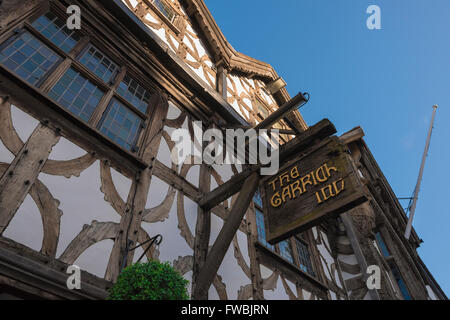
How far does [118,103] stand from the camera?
15.8 ft

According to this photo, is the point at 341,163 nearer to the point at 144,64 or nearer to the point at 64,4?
the point at 144,64

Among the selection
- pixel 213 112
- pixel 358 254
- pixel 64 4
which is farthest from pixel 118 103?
pixel 358 254

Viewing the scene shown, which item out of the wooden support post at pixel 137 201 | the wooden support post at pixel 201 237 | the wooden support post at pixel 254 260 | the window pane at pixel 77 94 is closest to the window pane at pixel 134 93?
the wooden support post at pixel 137 201

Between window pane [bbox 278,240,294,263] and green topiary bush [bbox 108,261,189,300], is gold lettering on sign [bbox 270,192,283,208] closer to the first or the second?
green topiary bush [bbox 108,261,189,300]

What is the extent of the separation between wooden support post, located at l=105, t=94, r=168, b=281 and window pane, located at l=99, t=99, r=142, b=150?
0.22m

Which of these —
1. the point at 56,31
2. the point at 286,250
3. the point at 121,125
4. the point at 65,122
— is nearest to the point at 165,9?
the point at 56,31

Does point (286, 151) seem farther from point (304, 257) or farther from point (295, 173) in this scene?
point (304, 257)

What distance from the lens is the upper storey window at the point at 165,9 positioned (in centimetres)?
742

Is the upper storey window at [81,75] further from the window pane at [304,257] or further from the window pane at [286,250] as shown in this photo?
the window pane at [304,257]

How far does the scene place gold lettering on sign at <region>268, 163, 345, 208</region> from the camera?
139 inches

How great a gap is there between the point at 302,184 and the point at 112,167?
2.56 metres

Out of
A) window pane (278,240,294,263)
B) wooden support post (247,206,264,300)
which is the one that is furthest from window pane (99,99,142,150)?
Answer: window pane (278,240,294,263)
